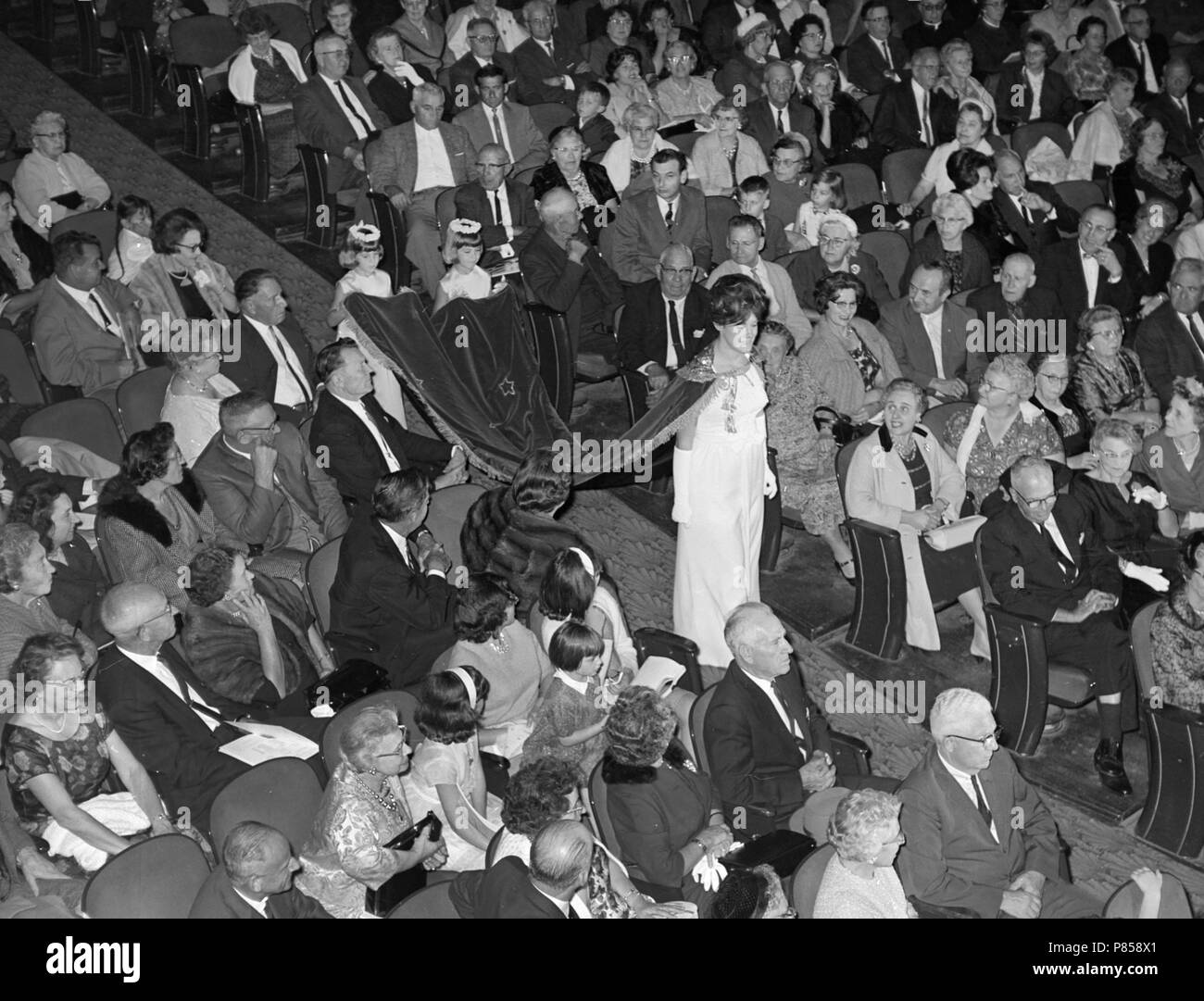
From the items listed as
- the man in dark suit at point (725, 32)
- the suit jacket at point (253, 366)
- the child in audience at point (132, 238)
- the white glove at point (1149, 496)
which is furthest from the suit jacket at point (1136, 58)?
the child in audience at point (132, 238)

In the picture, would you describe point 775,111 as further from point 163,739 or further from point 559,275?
point 163,739

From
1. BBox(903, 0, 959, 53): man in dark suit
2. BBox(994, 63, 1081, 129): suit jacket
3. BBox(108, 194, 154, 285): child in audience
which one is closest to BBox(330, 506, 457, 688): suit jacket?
BBox(108, 194, 154, 285): child in audience

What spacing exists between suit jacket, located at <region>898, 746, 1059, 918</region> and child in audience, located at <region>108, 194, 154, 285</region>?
178 inches

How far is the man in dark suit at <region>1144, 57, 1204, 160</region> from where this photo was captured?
10531 mm

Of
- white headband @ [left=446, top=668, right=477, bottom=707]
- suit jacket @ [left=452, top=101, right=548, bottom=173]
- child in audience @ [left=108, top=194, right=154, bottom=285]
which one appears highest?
suit jacket @ [left=452, top=101, right=548, bottom=173]

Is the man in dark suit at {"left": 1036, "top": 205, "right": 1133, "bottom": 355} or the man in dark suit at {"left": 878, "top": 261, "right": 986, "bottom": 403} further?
the man in dark suit at {"left": 1036, "top": 205, "right": 1133, "bottom": 355}

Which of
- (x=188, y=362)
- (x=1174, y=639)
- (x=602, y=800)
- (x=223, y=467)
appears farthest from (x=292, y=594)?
(x=1174, y=639)

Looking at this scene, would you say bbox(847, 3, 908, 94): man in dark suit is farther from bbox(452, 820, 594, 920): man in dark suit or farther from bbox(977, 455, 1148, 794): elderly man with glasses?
bbox(452, 820, 594, 920): man in dark suit

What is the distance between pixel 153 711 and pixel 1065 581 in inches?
135

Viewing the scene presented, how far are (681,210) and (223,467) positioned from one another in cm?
307

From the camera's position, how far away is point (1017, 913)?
15.3 feet

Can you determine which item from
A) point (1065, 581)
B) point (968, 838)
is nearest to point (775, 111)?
point (1065, 581)

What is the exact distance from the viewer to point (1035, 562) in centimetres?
609

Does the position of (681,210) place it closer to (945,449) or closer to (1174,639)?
(945,449)
